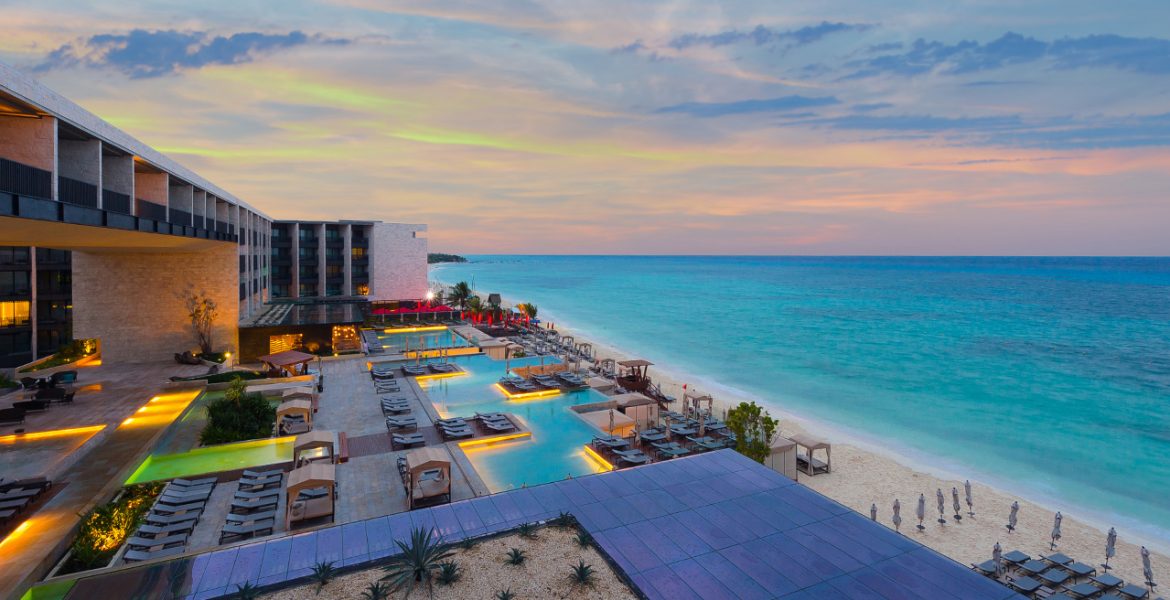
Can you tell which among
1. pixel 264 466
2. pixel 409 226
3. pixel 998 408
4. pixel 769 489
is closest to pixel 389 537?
pixel 769 489

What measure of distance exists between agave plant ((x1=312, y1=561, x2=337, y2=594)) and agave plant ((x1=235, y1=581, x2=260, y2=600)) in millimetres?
835

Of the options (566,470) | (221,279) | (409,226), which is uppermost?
(409,226)

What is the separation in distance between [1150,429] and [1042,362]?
22891 millimetres

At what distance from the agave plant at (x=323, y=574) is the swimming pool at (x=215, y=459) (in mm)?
10616

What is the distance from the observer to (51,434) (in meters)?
18.7

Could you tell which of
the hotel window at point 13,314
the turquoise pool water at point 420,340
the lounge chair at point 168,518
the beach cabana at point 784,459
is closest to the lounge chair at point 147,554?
the lounge chair at point 168,518

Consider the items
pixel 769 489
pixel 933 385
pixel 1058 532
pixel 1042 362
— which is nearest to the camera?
pixel 769 489

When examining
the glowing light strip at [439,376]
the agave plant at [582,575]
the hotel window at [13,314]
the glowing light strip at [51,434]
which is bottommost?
the glowing light strip at [51,434]

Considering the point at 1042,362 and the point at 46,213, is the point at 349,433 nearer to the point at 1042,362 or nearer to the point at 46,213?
the point at 46,213

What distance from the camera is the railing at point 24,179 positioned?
1341 cm

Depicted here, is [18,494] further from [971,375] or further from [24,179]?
[971,375]

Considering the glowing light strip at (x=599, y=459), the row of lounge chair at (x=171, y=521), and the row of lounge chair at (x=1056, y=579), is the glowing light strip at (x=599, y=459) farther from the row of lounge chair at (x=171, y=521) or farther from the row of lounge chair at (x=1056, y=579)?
the row of lounge chair at (x=171, y=521)

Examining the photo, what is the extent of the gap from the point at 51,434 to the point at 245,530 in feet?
40.6

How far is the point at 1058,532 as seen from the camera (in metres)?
16.7
